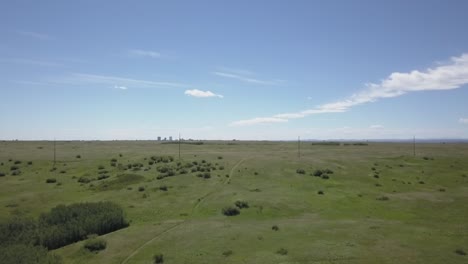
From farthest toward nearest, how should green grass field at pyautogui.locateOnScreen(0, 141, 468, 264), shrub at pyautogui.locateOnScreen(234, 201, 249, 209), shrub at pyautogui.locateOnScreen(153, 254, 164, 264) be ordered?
shrub at pyautogui.locateOnScreen(234, 201, 249, 209)
green grass field at pyautogui.locateOnScreen(0, 141, 468, 264)
shrub at pyautogui.locateOnScreen(153, 254, 164, 264)

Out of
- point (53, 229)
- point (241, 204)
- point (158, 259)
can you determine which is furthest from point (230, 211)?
point (53, 229)

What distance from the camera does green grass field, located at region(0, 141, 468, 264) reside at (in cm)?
2545

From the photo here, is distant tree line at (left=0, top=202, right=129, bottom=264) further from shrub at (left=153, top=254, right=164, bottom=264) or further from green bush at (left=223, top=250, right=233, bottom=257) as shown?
green bush at (left=223, top=250, right=233, bottom=257)

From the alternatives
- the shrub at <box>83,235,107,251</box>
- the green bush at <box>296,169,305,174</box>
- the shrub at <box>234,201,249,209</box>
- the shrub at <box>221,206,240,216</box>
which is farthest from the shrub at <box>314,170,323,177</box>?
the shrub at <box>83,235,107,251</box>

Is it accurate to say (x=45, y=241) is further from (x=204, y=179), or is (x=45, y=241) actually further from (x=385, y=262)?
(x=204, y=179)

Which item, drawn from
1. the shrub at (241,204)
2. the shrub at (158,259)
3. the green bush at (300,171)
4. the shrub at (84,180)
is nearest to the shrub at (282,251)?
the shrub at (158,259)

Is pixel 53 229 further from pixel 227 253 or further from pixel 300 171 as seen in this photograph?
pixel 300 171

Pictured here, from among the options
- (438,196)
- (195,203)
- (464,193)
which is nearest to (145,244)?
(195,203)

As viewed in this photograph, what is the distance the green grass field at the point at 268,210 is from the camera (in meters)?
25.5

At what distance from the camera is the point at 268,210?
3984 centimetres

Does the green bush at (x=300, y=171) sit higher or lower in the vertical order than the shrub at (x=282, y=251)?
higher

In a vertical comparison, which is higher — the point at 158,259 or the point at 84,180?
the point at 84,180

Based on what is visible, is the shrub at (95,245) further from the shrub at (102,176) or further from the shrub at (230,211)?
the shrub at (102,176)

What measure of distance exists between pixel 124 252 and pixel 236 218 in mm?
13437
